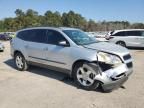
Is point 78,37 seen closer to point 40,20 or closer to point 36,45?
point 36,45

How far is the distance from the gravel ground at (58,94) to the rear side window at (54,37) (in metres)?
1.22

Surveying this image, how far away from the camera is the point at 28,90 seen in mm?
6090

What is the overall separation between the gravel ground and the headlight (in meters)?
0.80

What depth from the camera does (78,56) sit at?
6.18m

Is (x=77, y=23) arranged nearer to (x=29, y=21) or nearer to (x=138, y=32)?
(x=29, y=21)

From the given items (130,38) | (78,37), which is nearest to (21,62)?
(78,37)

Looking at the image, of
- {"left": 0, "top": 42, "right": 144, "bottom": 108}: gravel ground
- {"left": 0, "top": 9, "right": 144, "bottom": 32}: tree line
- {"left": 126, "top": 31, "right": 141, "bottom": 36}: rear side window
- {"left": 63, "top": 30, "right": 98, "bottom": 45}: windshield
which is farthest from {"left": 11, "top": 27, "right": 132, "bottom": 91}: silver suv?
{"left": 0, "top": 9, "right": 144, "bottom": 32}: tree line

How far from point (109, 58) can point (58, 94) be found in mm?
1595

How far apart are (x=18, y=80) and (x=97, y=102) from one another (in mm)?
3065

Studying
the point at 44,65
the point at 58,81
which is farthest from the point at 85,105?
the point at 44,65

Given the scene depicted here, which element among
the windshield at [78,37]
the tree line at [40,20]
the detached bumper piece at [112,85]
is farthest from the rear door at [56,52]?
the tree line at [40,20]

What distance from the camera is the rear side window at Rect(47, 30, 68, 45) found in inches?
272

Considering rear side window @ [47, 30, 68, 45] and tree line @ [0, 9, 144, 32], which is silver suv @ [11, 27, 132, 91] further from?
tree line @ [0, 9, 144, 32]

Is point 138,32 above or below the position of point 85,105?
above
